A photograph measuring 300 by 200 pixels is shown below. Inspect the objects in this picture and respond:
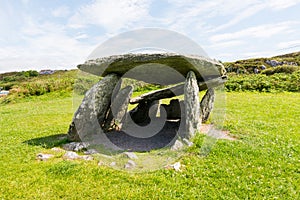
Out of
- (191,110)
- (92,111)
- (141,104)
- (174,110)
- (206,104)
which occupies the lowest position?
(174,110)

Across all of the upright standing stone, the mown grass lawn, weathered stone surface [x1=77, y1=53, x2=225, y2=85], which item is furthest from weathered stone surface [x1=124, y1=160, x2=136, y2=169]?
weathered stone surface [x1=77, y1=53, x2=225, y2=85]

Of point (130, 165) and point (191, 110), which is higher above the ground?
point (191, 110)

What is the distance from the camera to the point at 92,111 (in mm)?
8906

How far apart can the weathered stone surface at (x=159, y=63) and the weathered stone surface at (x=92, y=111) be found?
0.60m

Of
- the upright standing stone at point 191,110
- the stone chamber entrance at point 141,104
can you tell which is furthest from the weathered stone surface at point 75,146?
the upright standing stone at point 191,110

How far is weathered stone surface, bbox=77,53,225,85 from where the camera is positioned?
8555 millimetres

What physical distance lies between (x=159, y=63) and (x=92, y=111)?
10.2 feet

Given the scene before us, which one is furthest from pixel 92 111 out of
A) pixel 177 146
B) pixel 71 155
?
pixel 177 146

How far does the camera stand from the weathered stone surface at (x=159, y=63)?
28.1ft

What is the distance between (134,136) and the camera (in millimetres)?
10039

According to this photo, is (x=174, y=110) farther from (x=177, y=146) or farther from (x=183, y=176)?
(x=183, y=176)

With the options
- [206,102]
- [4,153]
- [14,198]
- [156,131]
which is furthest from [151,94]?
[14,198]

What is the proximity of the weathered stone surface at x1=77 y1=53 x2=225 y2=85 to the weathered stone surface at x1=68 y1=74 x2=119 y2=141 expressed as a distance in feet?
1.97

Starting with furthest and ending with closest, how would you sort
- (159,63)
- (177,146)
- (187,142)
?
(159,63), (187,142), (177,146)
